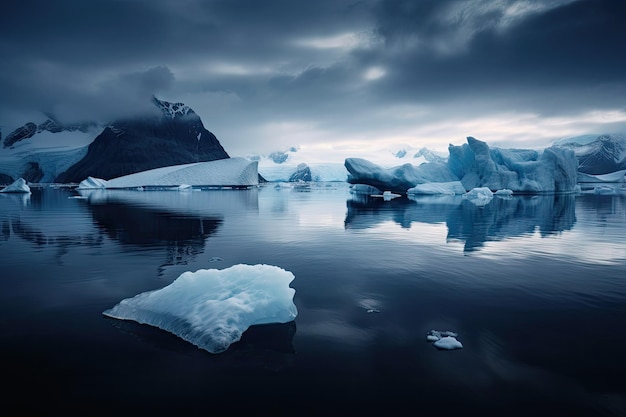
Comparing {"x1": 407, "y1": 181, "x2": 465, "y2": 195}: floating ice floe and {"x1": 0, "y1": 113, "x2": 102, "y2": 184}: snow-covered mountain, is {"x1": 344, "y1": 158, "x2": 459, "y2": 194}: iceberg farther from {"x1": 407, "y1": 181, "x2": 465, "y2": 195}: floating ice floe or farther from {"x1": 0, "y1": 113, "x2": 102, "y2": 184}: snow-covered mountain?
{"x1": 0, "y1": 113, "x2": 102, "y2": 184}: snow-covered mountain

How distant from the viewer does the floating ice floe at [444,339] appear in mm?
4852

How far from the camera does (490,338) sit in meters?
5.14

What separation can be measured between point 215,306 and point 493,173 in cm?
5154

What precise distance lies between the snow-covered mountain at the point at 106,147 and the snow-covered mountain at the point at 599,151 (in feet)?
580

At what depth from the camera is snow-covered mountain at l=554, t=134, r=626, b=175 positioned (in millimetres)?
159000

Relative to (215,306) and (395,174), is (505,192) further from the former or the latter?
(215,306)

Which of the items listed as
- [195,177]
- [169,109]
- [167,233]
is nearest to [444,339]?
[167,233]

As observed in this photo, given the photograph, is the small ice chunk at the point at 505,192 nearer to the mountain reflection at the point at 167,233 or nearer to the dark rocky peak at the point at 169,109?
the mountain reflection at the point at 167,233

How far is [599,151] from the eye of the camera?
546 ft

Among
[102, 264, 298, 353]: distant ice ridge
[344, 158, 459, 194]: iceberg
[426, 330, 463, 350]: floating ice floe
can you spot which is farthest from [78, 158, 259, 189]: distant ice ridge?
[426, 330, 463, 350]: floating ice floe

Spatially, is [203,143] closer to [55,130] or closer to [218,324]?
[55,130]

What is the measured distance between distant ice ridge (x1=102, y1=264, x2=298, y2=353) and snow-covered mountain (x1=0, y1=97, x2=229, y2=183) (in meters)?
147

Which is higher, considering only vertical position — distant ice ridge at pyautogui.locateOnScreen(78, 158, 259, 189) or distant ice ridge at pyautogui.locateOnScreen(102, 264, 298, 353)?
distant ice ridge at pyautogui.locateOnScreen(78, 158, 259, 189)

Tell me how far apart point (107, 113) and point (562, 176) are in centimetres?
19698
